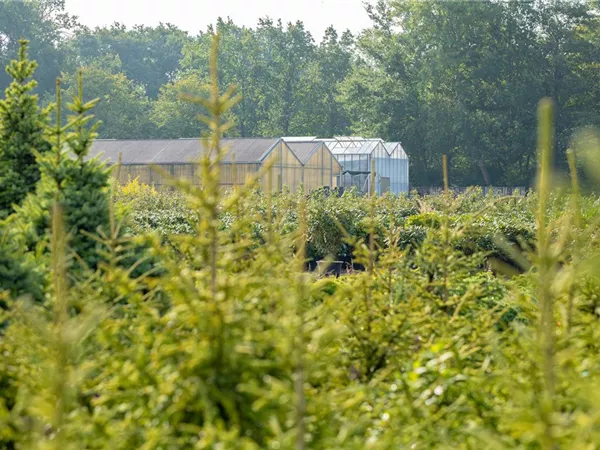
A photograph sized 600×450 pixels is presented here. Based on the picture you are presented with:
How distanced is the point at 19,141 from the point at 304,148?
94.8 ft

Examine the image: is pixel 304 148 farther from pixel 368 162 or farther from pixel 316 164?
pixel 368 162

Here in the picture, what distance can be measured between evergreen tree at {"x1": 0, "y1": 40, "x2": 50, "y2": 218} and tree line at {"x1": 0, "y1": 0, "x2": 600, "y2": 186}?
4059 cm

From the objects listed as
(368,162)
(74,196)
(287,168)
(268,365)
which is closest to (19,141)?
(74,196)

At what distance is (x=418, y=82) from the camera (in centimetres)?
5172

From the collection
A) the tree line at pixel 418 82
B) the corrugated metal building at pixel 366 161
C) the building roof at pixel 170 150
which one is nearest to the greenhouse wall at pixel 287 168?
the building roof at pixel 170 150

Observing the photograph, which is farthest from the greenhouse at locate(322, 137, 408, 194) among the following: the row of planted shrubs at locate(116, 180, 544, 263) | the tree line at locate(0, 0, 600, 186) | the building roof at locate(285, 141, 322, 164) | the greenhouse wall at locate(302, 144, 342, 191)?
the row of planted shrubs at locate(116, 180, 544, 263)

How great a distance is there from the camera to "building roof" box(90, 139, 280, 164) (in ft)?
110

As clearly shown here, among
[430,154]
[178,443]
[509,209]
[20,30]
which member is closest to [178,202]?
[509,209]

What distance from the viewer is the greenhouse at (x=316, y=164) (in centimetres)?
3519

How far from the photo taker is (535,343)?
10.8ft

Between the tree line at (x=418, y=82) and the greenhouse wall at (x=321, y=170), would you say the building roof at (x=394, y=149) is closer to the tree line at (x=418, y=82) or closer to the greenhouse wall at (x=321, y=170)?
the greenhouse wall at (x=321, y=170)

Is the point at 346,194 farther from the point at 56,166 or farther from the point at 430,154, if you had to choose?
the point at 430,154

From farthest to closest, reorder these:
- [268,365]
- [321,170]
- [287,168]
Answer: [321,170]
[287,168]
[268,365]

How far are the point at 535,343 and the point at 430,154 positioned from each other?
4777 cm
